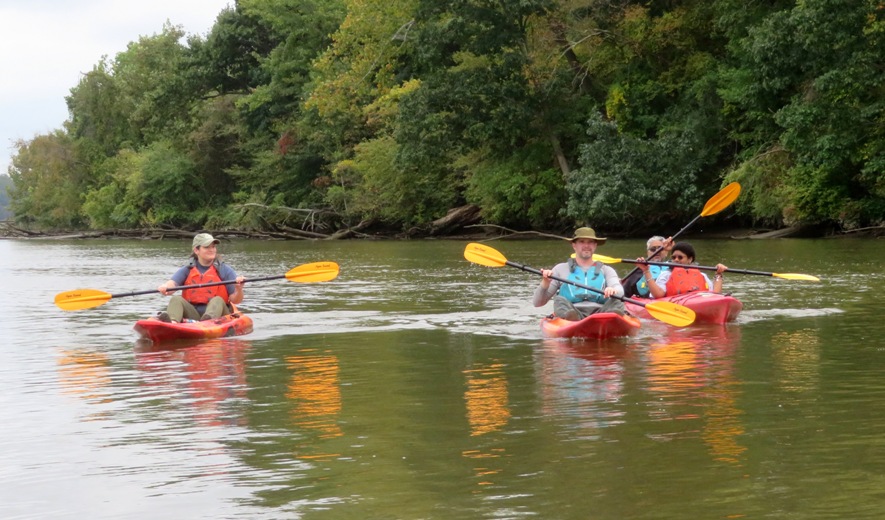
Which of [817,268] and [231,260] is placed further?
[231,260]

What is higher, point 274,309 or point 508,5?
point 508,5

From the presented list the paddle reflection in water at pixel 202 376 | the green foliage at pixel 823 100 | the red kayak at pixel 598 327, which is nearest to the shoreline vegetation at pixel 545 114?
the green foliage at pixel 823 100

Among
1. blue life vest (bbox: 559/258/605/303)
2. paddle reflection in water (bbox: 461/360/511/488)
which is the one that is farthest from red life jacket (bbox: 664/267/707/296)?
paddle reflection in water (bbox: 461/360/511/488)

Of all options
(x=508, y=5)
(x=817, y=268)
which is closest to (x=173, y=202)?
(x=508, y=5)

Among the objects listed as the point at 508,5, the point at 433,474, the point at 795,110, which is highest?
the point at 508,5

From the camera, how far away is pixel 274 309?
55.4 ft

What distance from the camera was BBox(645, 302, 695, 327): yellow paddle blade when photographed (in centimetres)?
1223

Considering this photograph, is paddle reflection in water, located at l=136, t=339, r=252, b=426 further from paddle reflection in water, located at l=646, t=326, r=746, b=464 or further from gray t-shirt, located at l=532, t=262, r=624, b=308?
gray t-shirt, located at l=532, t=262, r=624, b=308

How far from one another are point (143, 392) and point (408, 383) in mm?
1911

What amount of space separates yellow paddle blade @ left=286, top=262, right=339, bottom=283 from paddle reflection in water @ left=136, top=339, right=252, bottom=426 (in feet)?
6.58

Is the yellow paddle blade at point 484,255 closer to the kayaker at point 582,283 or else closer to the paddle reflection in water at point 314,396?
the kayaker at point 582,283

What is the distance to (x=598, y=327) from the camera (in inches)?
471

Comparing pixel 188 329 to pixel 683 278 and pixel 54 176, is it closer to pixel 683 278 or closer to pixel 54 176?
pixel 683 278

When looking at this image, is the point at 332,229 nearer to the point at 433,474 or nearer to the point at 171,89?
the point at 171,89
